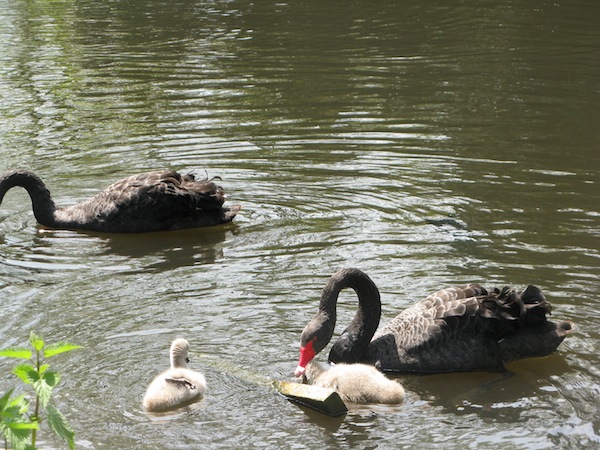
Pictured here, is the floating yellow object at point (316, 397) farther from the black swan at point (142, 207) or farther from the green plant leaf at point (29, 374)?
the black swan at point (142, 207)

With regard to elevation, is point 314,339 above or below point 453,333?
above

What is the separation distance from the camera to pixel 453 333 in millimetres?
6727

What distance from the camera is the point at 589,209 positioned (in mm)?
9531

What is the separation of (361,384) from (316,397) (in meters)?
0.30

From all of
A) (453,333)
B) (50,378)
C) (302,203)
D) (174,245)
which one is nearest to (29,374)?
(50,378)

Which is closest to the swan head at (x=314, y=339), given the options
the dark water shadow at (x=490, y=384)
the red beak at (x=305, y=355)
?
the red beak at (x=305, y=355)

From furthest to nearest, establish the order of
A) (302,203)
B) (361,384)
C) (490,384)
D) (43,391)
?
(302,203) → (490,384) → (361,384) → (43,391)

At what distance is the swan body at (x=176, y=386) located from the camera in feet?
19.6

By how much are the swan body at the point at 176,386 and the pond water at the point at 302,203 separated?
108mm

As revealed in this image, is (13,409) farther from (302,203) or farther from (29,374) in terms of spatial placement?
(302,203)

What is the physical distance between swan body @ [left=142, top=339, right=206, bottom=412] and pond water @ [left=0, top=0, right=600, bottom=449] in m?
0.11

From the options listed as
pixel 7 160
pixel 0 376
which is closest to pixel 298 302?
pixel 0 376

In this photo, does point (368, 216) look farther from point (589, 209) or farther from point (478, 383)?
point (478, 383)

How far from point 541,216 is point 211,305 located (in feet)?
11.1
